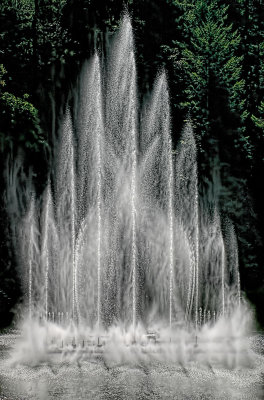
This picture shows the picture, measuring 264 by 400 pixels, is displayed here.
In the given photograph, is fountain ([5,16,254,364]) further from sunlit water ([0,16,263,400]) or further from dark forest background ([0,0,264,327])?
dark forest background ([0,0,264,327])

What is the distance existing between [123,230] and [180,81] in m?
7.05

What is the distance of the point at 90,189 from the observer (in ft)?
58.6

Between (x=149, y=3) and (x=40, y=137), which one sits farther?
(x=149, y=3)

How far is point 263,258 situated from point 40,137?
984cm

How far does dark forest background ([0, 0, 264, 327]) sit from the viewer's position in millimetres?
18453

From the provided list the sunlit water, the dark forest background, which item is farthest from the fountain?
the dark forest background

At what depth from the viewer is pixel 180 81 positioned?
19188 mm

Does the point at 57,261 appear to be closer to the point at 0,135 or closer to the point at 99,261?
the point at 99,261

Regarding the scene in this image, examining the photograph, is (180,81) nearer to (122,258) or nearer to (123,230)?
(123,230)

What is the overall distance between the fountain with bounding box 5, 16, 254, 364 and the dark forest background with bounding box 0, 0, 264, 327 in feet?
1.65

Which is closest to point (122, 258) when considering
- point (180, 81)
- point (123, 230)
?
point (123, 230)

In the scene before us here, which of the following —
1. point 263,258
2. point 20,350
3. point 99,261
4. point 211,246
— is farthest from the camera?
point 263,258

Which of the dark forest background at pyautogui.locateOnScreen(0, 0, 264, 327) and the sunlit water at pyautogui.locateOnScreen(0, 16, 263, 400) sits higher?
the dark forest background at pyautogui.locateOnScreen(0, 0, 264, 327)

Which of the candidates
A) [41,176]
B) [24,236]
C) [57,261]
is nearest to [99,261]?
[57,261]
